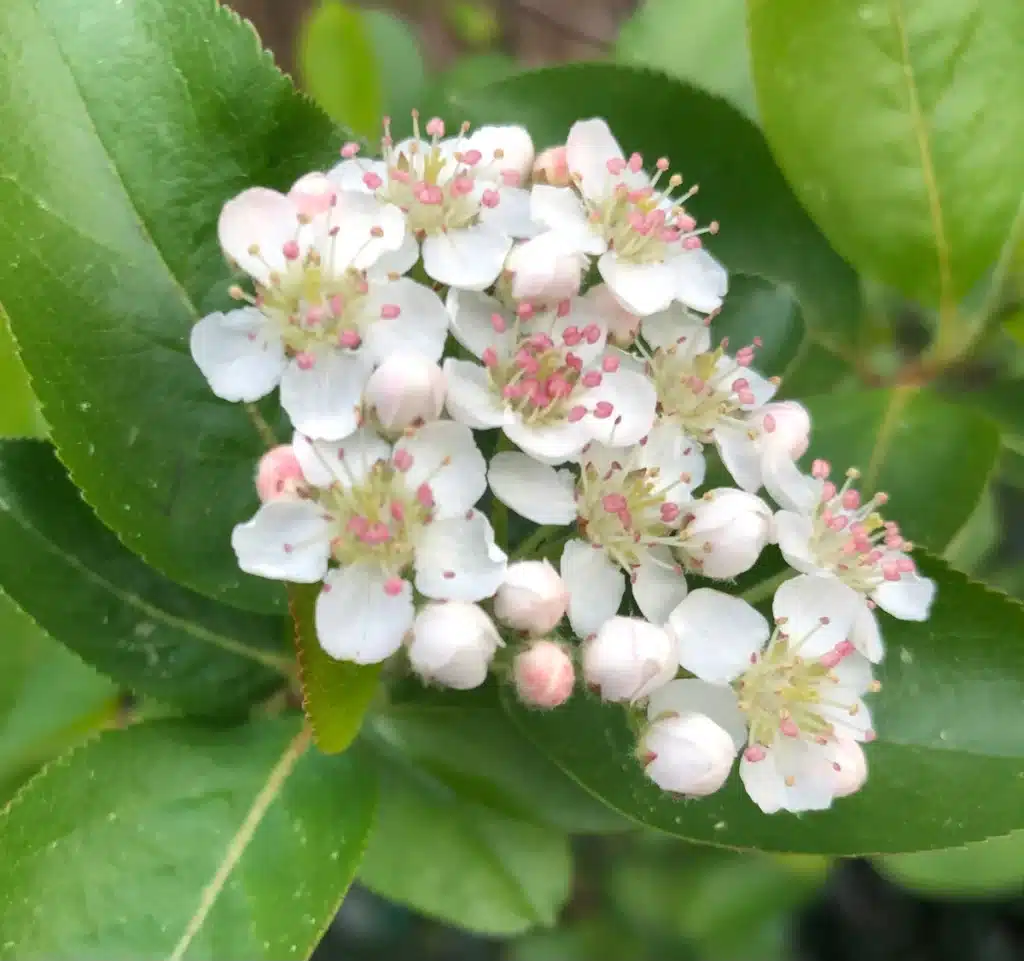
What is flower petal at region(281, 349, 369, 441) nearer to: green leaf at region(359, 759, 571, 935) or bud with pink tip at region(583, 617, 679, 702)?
bud with pink tip at region(583, 617, 679, 702)

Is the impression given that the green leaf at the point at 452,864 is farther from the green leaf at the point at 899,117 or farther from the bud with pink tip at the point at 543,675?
the green leaf at the point at 899,117

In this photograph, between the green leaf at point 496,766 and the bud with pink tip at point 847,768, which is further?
the green leaf at point 496,766

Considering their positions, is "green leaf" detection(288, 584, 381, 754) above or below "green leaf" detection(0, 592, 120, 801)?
above

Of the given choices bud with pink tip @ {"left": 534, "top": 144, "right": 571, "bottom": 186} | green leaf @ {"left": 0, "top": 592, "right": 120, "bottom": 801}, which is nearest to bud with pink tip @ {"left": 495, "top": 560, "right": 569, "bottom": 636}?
bud with pink tip @ {"left": 534, "top": 144, "right": 571, "bottom": 186}

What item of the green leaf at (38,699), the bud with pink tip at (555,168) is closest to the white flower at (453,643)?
the bud with pink tip at (555,168)

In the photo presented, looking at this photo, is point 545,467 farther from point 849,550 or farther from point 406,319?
point 849,550

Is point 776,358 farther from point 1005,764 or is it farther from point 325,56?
point 325,56

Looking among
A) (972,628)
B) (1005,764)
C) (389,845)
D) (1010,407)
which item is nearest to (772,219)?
(1010,407)
